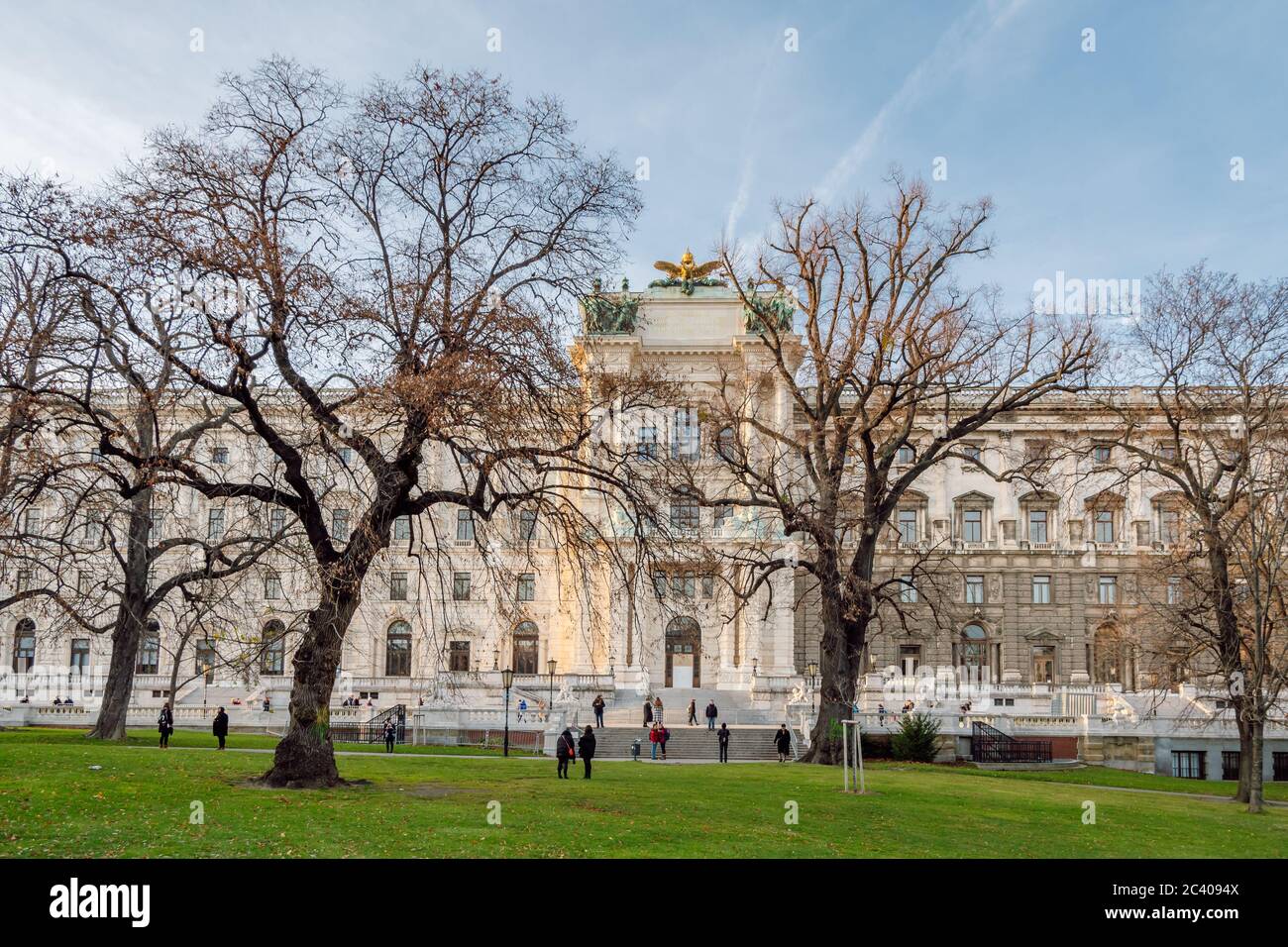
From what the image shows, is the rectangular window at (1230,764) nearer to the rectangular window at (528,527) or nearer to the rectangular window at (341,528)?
the rectangular window at (528,527)

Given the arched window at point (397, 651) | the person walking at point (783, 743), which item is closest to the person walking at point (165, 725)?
the person walking at point (783, 743)

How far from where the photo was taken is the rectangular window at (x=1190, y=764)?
46.5 metres

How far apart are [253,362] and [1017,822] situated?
1730 cm

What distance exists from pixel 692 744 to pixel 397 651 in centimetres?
3720

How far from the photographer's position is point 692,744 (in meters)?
45.2

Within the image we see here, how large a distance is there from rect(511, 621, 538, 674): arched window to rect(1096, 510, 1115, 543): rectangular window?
124ft

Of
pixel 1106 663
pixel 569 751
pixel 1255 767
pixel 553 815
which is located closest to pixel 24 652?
pixel 569 751

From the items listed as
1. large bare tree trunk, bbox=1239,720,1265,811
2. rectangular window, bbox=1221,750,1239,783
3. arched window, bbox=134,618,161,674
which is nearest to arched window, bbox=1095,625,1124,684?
rectangular window, bbox=1221,750,1239,783

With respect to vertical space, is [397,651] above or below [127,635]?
below

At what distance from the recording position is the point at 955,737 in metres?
44.5

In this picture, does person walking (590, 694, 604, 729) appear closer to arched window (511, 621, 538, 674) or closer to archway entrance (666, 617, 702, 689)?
archway entrance (666, 617, 702, 689)

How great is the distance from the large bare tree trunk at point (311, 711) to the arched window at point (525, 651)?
54.5 metres

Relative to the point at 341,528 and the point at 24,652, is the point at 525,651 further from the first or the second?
the point at 341,528

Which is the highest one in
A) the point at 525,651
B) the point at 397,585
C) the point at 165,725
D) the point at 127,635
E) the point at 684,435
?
the point at 684,435
